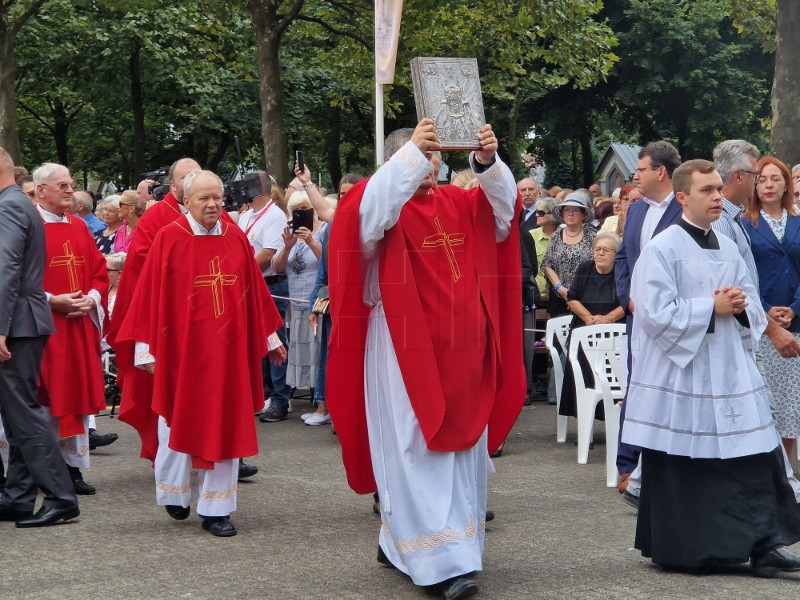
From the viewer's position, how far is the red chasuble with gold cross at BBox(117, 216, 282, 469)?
7348 mm

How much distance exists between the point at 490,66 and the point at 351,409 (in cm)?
2298

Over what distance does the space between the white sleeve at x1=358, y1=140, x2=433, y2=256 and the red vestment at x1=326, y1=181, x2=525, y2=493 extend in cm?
14

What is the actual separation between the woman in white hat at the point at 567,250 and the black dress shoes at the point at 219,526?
512 cm

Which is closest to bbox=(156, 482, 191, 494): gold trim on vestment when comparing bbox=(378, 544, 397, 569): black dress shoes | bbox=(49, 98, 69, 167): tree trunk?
bbox=(378, 544, 397, 569): black dress shoes

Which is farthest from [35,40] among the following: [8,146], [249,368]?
[249,368]

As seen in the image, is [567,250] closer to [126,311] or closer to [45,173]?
[126,311]

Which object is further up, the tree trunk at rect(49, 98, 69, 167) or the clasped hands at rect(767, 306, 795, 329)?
the tree trunk at rect(49, 98, 69, 167)

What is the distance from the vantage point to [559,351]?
36.5 ft

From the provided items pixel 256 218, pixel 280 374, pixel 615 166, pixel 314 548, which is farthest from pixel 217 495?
pixel 615 166

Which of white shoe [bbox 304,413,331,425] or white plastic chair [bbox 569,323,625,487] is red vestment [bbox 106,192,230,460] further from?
white shoe [bbox 304,413,331,425]

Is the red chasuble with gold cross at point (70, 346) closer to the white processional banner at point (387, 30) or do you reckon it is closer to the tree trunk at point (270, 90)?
the white processional banner at point (387, 30)

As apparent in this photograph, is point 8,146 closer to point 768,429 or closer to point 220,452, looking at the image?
point 220,452

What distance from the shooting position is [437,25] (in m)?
23.0

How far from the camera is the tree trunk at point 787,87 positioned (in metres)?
12.9
